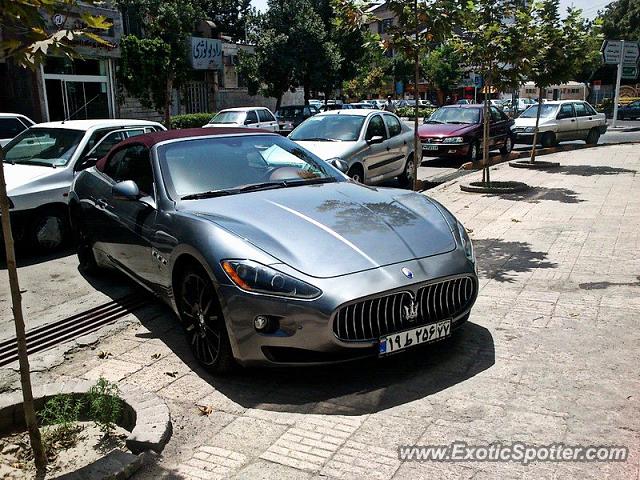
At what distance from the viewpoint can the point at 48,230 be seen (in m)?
8.07

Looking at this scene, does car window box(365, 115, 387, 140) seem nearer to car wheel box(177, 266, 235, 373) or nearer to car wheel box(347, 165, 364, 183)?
car wheel box(347, 165, 364, 183)

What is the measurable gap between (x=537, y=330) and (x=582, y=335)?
0.32m

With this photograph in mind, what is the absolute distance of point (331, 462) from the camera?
10.4 feet

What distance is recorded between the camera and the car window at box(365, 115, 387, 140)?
1179 cm

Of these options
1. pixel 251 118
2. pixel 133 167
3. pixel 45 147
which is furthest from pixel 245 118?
pixel 133 167

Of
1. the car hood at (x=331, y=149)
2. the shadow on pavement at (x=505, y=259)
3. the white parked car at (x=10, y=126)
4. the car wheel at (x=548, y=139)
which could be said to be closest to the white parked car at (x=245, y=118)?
the white parked car at (x=10, y=126)

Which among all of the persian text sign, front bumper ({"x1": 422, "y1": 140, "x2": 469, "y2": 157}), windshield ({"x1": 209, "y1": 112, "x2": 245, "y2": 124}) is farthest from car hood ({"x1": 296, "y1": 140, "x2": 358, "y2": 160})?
the persian text sign

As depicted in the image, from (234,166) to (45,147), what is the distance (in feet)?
15.9

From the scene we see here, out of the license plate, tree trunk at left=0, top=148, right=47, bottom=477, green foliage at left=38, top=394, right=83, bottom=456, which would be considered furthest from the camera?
the license plate

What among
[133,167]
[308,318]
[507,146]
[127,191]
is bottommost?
[507,146]

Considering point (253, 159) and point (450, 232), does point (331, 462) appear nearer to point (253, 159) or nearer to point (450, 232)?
point (450, 232)

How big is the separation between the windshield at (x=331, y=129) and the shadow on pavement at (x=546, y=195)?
291 centimetres

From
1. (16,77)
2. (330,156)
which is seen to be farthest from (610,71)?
(330,156)

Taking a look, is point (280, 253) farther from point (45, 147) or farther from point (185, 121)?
point (185, 121)
